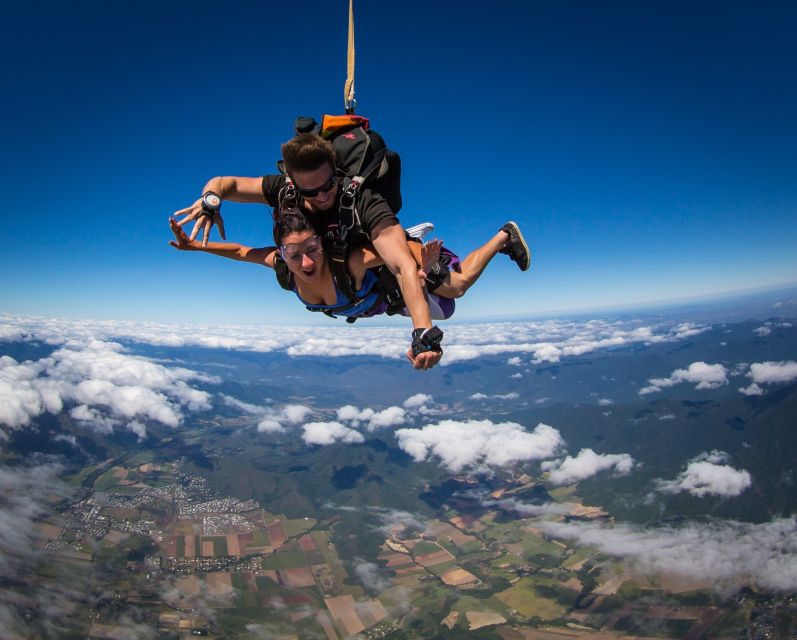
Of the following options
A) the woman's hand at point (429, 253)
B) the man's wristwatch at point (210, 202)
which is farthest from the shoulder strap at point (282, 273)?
the woman's hand at point (429, 253)

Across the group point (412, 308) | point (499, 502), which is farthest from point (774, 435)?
point (412, 308)

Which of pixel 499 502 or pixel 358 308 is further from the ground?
pixel 358 308

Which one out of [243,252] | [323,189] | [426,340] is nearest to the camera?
[426,340]

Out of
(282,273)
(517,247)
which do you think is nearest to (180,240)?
(282,273)

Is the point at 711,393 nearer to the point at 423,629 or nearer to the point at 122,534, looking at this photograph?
the point at 423,629

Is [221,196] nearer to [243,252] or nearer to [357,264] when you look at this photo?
[243,252]

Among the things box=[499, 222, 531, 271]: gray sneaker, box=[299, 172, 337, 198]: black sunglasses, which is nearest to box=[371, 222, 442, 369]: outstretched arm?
box=[299, 172, 337, 198]: black sunglasses
